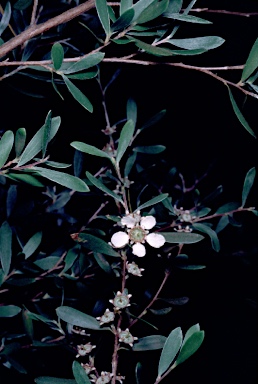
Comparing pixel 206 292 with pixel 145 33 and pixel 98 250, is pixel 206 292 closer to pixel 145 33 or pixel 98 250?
pixel 98 250

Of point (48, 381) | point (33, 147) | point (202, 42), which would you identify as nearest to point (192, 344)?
point (48, 381)

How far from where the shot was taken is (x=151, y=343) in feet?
2.54

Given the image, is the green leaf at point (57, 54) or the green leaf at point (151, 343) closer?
the green leaf at point (57, 54)

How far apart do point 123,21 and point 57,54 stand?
12 centimetres

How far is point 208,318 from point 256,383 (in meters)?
0.39

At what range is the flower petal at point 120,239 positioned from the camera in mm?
708

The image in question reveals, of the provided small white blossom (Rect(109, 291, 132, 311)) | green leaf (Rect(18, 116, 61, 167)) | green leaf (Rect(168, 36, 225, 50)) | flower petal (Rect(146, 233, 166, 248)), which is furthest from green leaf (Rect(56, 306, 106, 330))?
green leaf (Rect(168, 36, 225, 50))

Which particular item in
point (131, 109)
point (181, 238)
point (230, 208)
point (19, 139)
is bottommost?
point (230, 208)

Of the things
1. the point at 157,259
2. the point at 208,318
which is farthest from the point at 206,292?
the point at 157,259

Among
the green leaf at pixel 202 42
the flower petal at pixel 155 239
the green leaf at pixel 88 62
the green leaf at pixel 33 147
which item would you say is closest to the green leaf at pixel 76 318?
the flower petal at pixel 155 239

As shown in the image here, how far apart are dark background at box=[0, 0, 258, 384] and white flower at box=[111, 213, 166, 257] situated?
2.03 feet

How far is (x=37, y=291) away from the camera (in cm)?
97

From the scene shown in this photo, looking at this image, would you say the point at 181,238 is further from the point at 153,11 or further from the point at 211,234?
the point at 153,11

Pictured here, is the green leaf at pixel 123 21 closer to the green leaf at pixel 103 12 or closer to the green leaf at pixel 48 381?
Result: the green leaf at pixel 103 12
